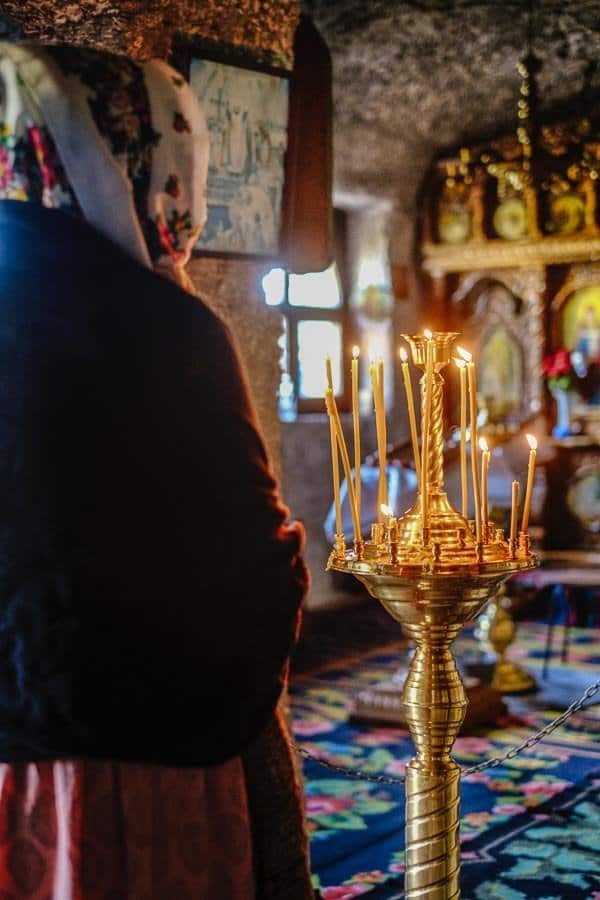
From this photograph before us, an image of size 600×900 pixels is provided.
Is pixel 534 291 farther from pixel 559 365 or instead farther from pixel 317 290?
pixel 317 290

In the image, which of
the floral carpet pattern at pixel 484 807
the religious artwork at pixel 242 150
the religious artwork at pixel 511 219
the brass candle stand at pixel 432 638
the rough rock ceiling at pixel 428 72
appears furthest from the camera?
the religious artwork at pixel 511 219

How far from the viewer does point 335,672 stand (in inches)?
230

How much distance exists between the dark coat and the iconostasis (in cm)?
574

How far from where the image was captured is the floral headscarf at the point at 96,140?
58.0 inches

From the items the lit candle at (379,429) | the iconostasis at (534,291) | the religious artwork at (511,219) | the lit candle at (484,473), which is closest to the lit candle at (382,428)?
the lit candle at (379,429)

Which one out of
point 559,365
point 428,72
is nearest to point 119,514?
point 428,72

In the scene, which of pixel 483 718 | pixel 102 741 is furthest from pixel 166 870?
pixel 483 718

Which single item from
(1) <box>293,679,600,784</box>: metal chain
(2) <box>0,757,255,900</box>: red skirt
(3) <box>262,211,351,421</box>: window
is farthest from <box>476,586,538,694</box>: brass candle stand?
(2) <box>0,757,255,900</box>: red skirt

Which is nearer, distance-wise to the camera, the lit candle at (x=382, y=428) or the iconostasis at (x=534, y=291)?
the lit candle at (x=382, y=428)

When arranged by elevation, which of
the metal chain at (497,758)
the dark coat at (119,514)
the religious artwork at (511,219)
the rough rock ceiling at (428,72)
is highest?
the rough rock ceiling at (428,72)

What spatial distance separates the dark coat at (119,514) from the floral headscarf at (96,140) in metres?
→ 0.04

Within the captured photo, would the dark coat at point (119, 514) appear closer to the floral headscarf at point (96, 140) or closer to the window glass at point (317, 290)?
the floral headscarf at point (96, 140)

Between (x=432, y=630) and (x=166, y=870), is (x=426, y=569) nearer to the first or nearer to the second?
(x=432, y=630)

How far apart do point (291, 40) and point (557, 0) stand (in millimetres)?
3082
